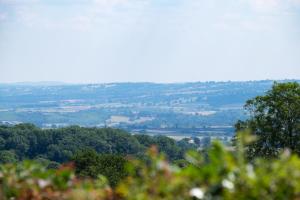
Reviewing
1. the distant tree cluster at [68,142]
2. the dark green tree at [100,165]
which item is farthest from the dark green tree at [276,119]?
the distant tree cluster at [68,142]

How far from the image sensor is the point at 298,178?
3.87m

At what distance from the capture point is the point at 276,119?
119 feet

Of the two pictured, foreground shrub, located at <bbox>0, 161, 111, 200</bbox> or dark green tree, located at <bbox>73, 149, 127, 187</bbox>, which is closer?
foreground shrub, located at <bbox>0, 161, 111, 200</bbox>

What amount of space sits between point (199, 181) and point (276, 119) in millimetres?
32815

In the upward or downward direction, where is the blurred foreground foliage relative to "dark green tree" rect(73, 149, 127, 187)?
upward

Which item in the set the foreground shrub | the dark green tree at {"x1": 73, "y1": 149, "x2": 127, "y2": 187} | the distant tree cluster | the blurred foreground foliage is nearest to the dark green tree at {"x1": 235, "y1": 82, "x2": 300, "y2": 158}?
the dark green tree at {"x1": 73, "y1": 149, "x2": 127, "y2": 187}

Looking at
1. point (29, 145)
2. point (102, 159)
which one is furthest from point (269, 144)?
point (29, 145)

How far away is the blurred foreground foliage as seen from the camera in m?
3.84

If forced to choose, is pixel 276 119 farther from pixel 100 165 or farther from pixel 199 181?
pixel 199 181

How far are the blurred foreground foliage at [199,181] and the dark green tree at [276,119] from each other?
98.9 feet

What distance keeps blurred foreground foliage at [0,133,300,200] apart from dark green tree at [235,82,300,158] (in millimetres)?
30139

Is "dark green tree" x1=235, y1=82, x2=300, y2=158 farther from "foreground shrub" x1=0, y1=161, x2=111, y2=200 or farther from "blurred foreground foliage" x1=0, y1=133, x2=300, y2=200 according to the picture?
"blurred foreground foliage" x1=0, y1=133, x2=300, y2=200

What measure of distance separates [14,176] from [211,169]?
53.8 inches

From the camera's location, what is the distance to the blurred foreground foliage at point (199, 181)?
384cm
